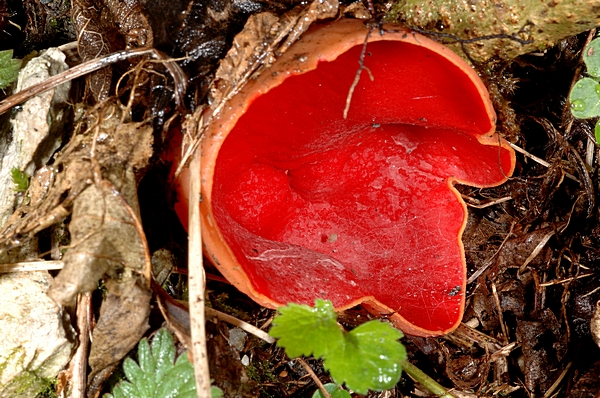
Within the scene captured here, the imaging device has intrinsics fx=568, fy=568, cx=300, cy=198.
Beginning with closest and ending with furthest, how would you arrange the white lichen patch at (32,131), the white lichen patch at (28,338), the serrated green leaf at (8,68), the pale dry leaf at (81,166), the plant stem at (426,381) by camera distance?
the pale dry leaf at (81,166)
the white lichen patch at (28,338)
the white lichen patch at (32,131)
the serrated green leaf at (8,68)
the plant stem at (426,381)

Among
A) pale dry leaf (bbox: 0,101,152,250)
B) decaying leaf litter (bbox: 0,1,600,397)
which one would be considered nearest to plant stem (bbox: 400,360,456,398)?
decaying leaf litter (bbox: 0,1,600,397)

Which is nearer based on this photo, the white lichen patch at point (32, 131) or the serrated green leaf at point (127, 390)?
the serrated green leaf at point (127, 390)

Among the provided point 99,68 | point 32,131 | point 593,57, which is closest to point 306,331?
point 99,68

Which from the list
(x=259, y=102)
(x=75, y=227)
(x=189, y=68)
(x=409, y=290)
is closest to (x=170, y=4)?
(x=189, y=68)

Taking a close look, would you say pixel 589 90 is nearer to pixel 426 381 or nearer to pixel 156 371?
pixel 426 381

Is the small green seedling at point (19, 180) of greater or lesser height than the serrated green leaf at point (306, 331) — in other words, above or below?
above

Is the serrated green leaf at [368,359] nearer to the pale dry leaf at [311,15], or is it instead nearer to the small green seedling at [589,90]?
the pale dry leaf at [311,15]

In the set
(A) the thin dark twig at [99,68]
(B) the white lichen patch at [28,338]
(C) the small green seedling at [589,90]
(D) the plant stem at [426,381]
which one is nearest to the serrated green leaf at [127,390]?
(B) the white lichen patch at [28,338]

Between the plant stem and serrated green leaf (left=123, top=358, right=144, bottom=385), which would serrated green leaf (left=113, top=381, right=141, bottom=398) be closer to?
serrated green leaf (left=123, top=358, right=144, bottom=385)
